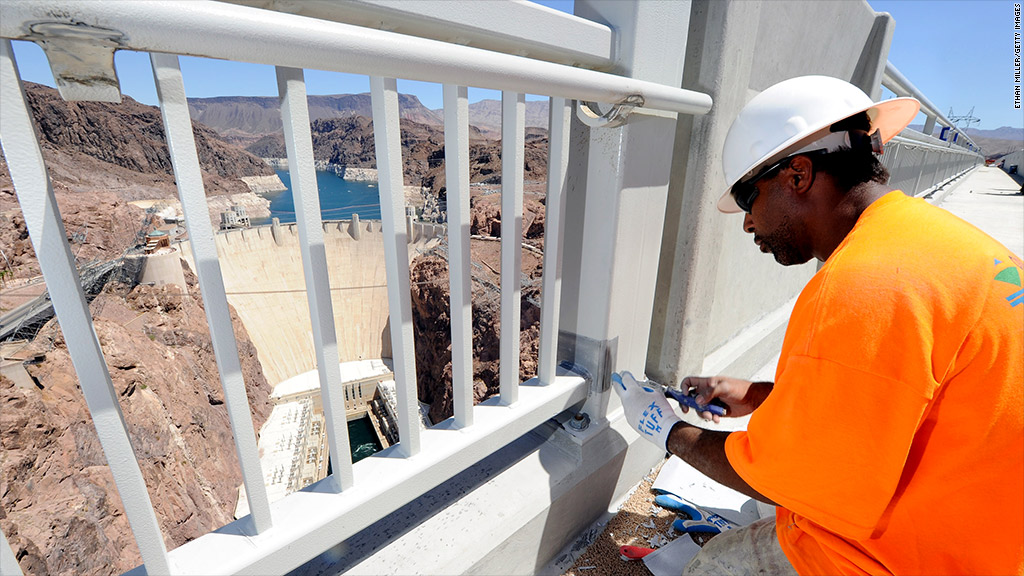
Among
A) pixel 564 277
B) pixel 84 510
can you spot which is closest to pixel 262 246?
pixel 84 510

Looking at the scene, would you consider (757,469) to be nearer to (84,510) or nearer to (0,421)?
(84,510)

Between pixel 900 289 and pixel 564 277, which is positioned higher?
pixel 900 289

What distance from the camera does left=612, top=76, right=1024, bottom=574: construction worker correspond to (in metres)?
0.79

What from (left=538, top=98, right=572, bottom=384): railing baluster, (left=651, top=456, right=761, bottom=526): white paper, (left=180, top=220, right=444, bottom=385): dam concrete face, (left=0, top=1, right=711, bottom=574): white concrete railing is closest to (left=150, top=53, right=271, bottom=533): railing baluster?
(left=0, top=1, right=711, bottom=574): white concrete railing

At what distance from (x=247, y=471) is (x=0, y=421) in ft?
36.5

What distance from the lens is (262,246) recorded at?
77.0 ft

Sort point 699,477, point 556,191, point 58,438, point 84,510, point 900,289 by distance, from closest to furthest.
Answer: point 900,289, point 556,191, point 699,477, point 84,510, point 58,438

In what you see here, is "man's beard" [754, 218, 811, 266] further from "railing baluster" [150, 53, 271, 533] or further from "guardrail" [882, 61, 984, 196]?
"guardrail" [882, 61, 984, 196]

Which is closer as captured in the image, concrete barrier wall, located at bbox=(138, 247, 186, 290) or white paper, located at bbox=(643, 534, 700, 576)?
white paper, located at bbox=(643, 534, 700, 576)

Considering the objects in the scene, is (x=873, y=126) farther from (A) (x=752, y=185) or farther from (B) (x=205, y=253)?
(B) (x=205, y=253)

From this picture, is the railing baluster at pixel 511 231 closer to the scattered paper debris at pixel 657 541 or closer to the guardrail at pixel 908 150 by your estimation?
the scattered paper debris at pixel 657 541

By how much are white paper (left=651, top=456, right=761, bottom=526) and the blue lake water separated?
1.97 metres

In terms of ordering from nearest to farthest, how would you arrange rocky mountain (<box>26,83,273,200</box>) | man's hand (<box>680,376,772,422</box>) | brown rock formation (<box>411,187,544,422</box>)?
1. man's hand (<box>680,376,772,422</box>)
2. brown rock formation (<box>411,187,544,422</box>)
3. rocky mountain (<box>26,83,273,200</box>)

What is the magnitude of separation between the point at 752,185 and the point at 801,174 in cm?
13
